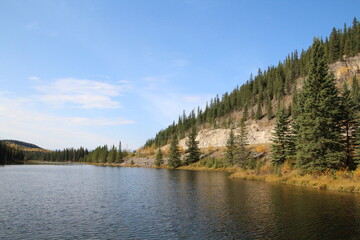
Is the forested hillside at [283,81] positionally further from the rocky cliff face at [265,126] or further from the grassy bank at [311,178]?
the grassy bank at [311,178]

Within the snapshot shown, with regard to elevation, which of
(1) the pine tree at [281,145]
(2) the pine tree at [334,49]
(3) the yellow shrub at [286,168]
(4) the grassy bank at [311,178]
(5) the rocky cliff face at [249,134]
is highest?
(2) the pine tree at [334,49]

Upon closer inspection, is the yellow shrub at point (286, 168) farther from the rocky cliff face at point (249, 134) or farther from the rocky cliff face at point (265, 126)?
the rocky cliff face at point (265, 126)

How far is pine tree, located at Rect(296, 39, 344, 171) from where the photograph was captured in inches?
1882

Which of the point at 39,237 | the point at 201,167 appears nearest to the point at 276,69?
the point at 201,167

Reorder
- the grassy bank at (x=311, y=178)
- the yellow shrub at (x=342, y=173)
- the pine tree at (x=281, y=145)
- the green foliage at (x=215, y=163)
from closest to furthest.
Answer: the grassy bank at (x=311, y=178) < the yellow shrub at (x=342, y=173) < the pine tree at (x=281, y=145) < the green foliage at (x=215, y=163)

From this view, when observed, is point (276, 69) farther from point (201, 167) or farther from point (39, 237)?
point (39, 237)

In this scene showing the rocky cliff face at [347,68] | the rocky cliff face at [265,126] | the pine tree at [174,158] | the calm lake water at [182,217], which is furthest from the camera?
the rocky cliff face at [347,68]

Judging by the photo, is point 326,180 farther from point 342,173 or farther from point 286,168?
Result: point 286,168

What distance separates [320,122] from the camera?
4834cm

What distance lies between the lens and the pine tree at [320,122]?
47812 millimetres

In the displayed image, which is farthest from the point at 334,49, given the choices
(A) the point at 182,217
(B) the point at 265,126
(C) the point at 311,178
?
(A) the point at 182,217

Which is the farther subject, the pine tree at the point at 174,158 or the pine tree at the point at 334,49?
the pine tree at the point at 334,49

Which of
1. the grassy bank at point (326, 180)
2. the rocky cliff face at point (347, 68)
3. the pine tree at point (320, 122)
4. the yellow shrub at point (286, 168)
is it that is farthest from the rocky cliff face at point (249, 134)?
the pine tree at point (320, 122)

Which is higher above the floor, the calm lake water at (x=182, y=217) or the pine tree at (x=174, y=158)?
the pine tree at (x=174, y=158)
